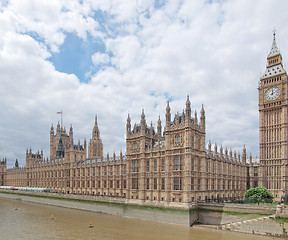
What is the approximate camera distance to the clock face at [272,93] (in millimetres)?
94756

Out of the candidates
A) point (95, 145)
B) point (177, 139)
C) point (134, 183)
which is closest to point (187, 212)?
point (177, 139)

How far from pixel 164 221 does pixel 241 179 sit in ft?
148

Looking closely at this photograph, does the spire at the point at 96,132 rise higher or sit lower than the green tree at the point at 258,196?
higher

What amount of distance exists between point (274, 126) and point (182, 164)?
48.2 metres

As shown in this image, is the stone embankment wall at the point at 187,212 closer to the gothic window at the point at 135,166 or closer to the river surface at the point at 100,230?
the river surface at the point at 100,230

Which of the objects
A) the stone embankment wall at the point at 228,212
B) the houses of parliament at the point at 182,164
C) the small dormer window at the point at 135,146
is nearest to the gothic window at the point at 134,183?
the houses of parliament at the point at 182,164

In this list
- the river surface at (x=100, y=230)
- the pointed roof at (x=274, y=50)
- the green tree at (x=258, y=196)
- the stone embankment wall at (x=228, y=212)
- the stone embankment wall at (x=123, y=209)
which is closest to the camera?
the river surface at (x=100, y=230)

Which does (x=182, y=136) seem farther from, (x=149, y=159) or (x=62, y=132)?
(x=62, y=132)

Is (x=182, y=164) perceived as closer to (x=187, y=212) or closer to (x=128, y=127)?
(x=187, y=212)

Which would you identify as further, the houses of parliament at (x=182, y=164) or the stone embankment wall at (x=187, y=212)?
the houses of parliament at (x=182, y=164)

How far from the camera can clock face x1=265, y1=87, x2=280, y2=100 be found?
94.8m

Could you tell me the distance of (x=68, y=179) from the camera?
121 metres

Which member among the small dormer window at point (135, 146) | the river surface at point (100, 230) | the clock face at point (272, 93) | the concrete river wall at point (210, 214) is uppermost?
the clock face at point (272, 93)

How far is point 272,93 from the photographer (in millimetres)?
96250
